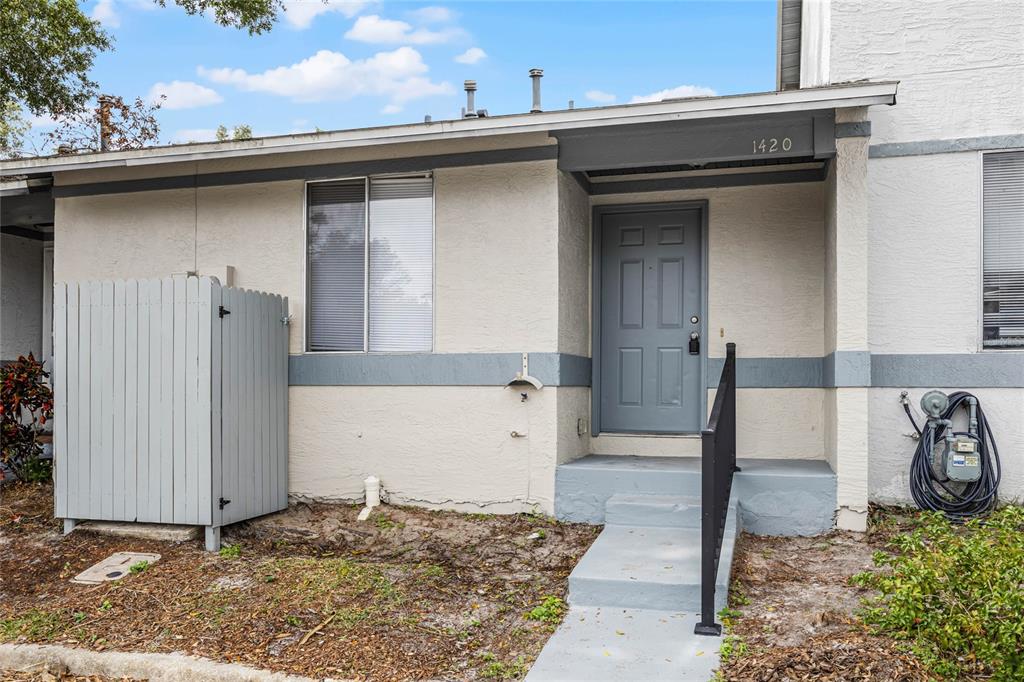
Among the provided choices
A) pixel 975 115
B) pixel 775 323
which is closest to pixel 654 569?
pixel 775 323

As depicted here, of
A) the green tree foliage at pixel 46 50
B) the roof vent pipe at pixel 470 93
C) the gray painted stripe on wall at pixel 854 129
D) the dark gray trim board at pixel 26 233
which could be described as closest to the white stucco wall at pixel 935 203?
the gray painted stripe on wall at pixel 854 129

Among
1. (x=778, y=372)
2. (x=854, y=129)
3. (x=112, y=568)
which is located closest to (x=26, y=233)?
(x=112, y=568)

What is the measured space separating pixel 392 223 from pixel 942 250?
13.8ft

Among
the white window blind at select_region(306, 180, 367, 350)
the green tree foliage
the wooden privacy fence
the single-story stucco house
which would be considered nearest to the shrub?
the single-story stucco house

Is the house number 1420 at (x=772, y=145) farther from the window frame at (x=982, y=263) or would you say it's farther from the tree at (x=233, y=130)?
the tree at (x=233, y=130)

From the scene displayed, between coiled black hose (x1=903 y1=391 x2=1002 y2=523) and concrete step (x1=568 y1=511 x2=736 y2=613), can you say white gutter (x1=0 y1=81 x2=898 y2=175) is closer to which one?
coiled black hose (x1=903 y1=391 x2=1002 y2=523)

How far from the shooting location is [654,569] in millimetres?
4594

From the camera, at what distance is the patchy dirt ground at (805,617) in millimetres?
3461

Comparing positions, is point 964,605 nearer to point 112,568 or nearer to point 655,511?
point 655,511

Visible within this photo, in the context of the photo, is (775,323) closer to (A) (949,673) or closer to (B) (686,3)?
(A) (949,673)

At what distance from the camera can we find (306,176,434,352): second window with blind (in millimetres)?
6477

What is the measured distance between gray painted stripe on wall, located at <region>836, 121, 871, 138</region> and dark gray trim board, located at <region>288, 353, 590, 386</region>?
8.27ft

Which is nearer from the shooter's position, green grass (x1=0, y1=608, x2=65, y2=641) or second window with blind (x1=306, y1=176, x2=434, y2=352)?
green grass (x1=0, y1=608, x2=65, y2=641)

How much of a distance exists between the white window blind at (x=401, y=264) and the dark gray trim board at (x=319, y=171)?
13 cm
